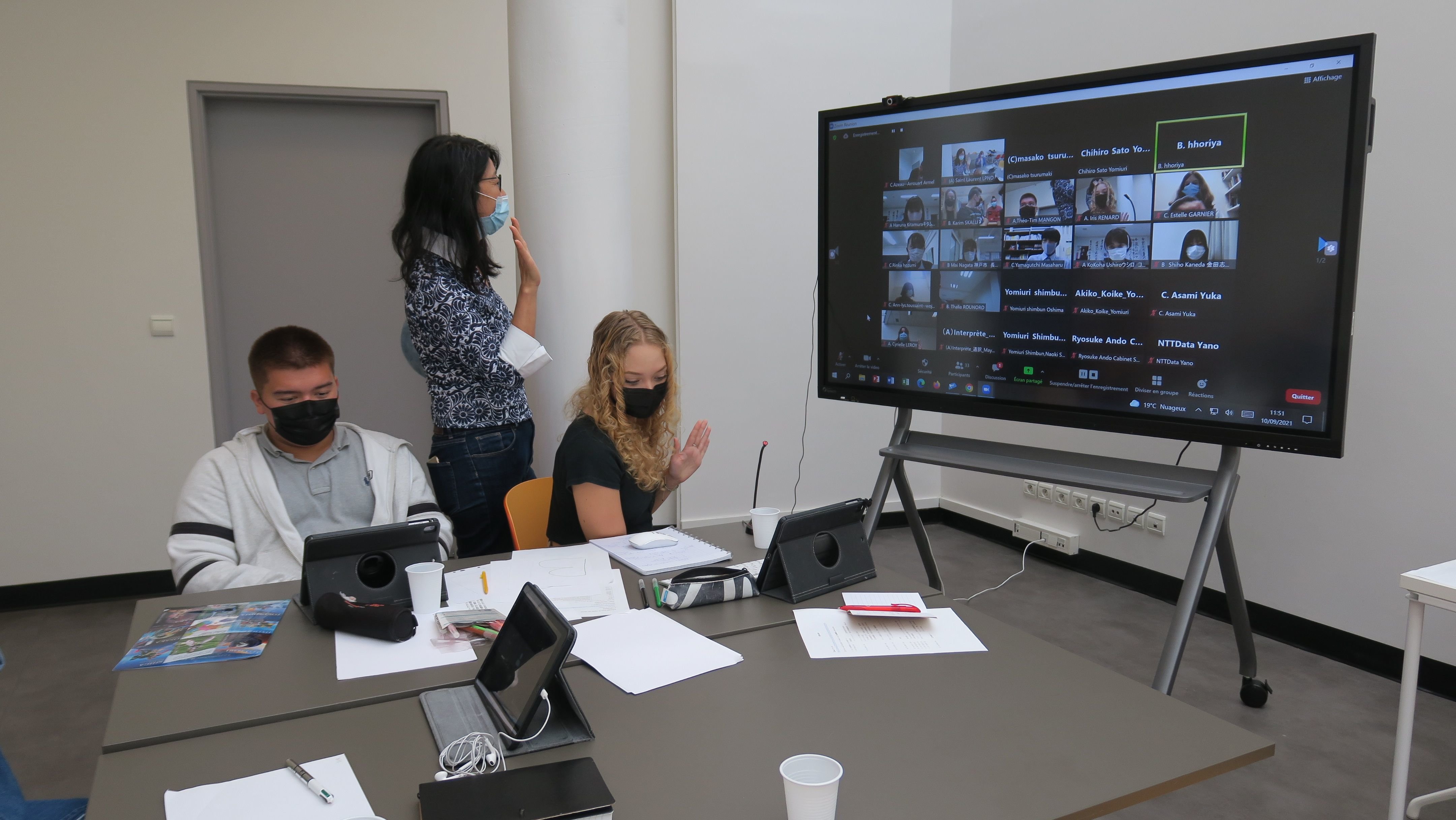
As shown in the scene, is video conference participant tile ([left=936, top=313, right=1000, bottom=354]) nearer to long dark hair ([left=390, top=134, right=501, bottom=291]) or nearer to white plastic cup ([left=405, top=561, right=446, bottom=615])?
long dark hair ([left=390, top=134, right=501, bottom=291])

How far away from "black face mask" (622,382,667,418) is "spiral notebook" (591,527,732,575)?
1.10 feet

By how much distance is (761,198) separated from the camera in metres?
→ 4.41

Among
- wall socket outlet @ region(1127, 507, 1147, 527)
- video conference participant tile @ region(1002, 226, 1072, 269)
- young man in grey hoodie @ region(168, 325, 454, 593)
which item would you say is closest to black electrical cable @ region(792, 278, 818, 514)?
wall socket outlet @ region(1127, 507, 1147, 527)

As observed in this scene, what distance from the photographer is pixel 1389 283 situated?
287 centimetres

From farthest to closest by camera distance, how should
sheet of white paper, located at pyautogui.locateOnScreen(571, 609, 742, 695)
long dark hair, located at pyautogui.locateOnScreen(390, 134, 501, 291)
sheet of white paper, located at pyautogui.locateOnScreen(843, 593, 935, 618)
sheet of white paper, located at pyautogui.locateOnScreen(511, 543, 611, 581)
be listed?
long dark hair, located at pyautogui.locateOnScreen(390, 134, 501, 291) < sheet of white paper, located at pyautogui.locateOnScreen(511, 543, 611, 581) < sheet of white paper, located at pyautogui.locateOnScreen(843, 593, 935, 618) < sheet of white paper, located at pyautogui.locateOnScreen(571, 609, 742, 695)

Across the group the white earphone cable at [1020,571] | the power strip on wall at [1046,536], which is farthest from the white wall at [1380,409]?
the white earphone cable at [1020,571]

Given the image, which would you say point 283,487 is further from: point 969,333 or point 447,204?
point 969,333

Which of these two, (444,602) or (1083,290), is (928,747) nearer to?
(444,602)

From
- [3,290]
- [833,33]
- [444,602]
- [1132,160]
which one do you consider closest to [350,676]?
[444,602]

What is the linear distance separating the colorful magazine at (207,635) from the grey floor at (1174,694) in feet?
3.91

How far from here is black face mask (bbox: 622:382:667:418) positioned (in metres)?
2.22

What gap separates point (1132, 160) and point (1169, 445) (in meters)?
1.66

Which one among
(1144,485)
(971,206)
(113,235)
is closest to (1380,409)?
(1144,485)

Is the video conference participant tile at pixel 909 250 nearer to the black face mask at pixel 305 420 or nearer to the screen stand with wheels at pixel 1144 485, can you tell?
the screen stand with wheels at pixel 1144 485
